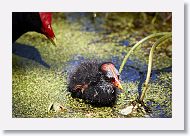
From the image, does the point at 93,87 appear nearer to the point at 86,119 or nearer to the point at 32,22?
the point at 86,119

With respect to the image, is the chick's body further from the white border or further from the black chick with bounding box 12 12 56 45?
the black chick with bounding box 12 12 56 45

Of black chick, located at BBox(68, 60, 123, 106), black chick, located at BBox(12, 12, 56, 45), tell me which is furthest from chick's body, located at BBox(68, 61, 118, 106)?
black chick, located at BBox(12, 12, 56, 45)

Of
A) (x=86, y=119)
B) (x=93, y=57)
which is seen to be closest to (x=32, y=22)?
(x=93, y=57)

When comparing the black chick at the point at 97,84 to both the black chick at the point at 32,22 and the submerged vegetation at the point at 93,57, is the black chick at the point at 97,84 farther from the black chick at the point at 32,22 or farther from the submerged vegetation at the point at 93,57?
the black chick at the point at 32,22

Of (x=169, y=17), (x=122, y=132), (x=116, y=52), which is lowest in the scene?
(x=122, y=132)

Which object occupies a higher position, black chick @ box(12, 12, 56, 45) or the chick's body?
black chick @ box(12, 12, 56, 45)
